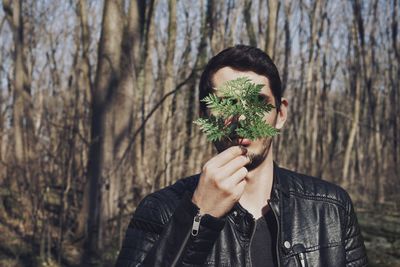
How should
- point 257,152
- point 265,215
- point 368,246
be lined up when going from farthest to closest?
1. point 368,246
2. point 265,215
3. point 257,152

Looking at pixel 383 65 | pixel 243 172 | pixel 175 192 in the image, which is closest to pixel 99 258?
pixel 175 192

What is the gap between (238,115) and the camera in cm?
179

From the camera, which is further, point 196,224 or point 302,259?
point 302,259

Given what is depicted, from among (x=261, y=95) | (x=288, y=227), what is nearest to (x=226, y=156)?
(x=261, y=95)

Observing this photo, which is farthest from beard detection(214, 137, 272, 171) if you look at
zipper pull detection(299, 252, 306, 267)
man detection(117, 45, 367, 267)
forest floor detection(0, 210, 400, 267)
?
forest floor detection(0, 210, 400, 267)

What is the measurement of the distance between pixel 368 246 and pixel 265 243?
9174 millimetres

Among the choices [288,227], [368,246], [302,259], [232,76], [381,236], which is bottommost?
[381,236]

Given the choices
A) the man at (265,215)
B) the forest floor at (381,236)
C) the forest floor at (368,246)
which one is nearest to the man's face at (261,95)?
the man at (265,215)

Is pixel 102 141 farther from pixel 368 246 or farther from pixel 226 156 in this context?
pixel 226 156

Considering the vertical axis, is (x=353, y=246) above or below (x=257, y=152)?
below

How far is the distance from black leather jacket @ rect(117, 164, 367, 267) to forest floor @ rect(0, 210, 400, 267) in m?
6.40

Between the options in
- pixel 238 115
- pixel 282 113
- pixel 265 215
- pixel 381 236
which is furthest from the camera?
pixel 381 236

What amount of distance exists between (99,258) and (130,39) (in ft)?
11.0

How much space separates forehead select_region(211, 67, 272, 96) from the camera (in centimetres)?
207
